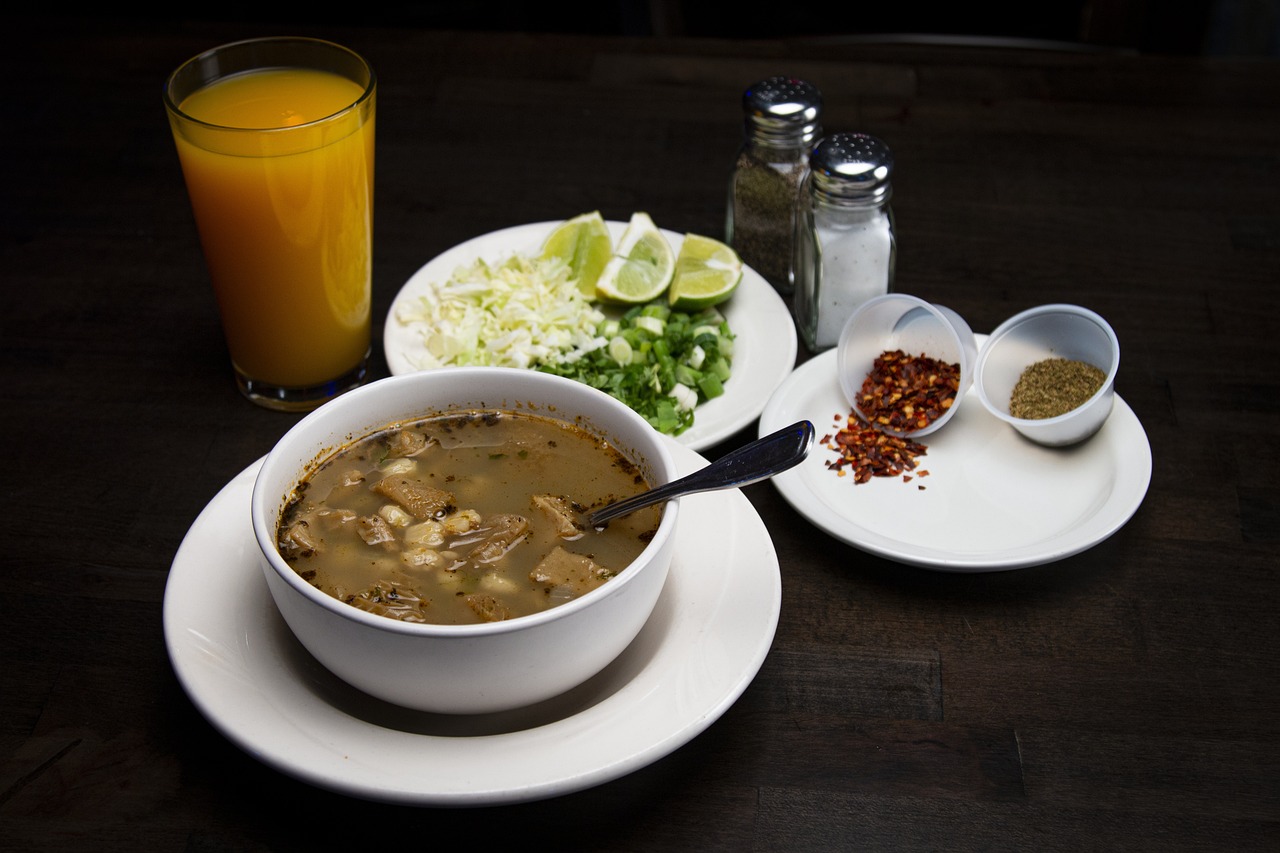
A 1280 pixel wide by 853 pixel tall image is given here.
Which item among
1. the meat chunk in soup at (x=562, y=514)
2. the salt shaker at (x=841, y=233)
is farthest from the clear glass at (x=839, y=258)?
the meat chunk in soup at (x=562, y=514)

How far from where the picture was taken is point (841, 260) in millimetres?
2295

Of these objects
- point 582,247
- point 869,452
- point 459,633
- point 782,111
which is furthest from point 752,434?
point 459,633

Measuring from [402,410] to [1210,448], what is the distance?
137 cm

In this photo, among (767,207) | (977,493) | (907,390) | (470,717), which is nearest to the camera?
(470,717)

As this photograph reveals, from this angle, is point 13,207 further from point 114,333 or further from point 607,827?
point 607,827

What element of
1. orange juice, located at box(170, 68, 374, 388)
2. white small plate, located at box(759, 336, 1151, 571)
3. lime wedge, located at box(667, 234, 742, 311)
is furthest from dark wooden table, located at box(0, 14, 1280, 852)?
lime wedge, located at box(667, 234, 742, 311)

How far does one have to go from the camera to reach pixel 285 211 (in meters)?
1.97

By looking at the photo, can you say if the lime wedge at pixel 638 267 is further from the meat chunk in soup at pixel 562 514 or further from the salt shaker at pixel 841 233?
the meat chunk in soup at pixel 562 514

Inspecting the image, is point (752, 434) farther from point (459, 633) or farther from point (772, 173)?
point (459, 633)

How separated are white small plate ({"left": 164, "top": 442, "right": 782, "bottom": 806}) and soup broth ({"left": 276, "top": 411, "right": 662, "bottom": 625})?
10cm

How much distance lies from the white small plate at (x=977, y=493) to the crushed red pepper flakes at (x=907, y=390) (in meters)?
0.04

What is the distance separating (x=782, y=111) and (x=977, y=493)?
891mm

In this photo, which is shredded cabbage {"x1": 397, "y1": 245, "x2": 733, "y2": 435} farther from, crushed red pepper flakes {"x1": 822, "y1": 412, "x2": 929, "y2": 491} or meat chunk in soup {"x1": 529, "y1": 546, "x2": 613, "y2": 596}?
meat chunk in soup {"x1": 529, "y1": 546, "x2": 613, "y2": 596}

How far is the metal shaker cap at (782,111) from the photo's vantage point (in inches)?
93.6
